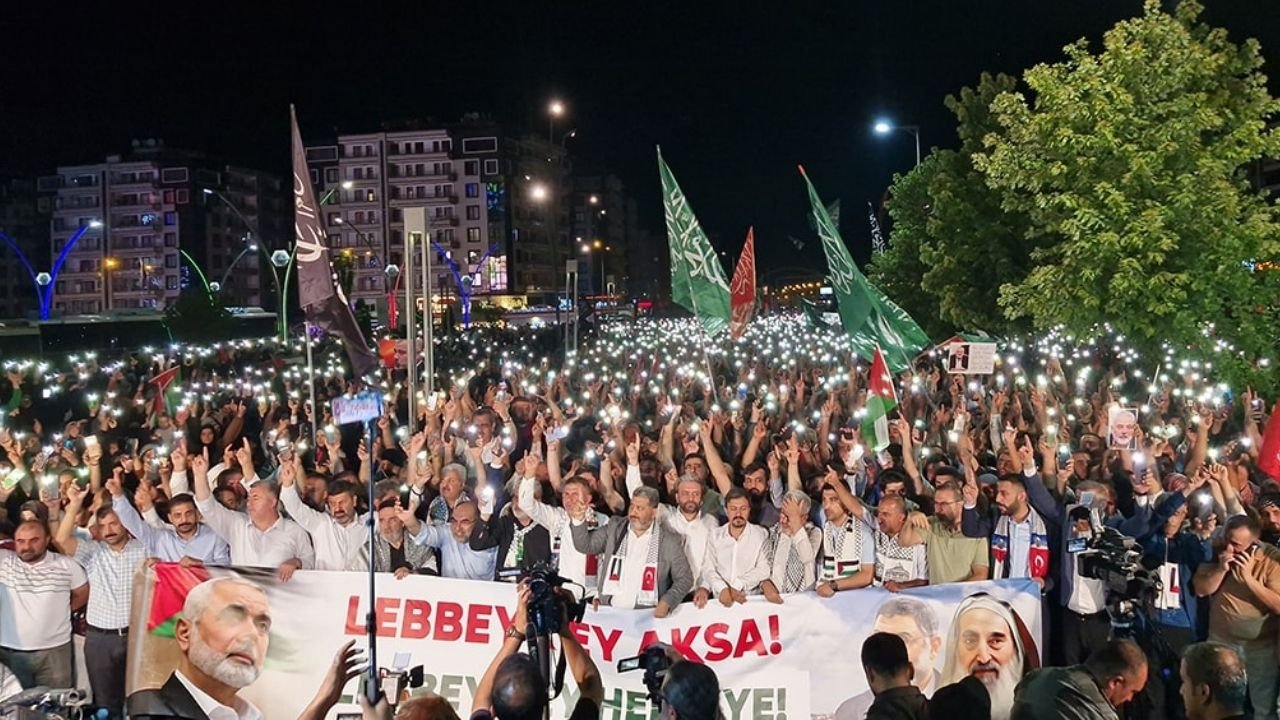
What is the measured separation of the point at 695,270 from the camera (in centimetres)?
1638

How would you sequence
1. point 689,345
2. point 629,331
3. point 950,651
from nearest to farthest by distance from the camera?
point 950,651
point 689,345
point 629,331

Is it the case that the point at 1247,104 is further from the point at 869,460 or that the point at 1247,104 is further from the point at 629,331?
the point at 629,331

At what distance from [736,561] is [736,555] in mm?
38

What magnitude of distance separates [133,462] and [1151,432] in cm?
1035

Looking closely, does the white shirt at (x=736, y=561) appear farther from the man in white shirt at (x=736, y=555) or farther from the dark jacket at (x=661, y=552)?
the dark jacket at (x=661, y=552)

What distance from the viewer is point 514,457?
12875mm

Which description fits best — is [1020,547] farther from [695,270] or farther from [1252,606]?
[695,270]

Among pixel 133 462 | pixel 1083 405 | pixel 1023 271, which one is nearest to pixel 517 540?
pixel 133 462

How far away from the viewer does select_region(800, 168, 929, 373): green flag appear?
41.8 feet

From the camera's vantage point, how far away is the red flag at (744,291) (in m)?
17.5

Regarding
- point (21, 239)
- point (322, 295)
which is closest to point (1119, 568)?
point (322, 295)

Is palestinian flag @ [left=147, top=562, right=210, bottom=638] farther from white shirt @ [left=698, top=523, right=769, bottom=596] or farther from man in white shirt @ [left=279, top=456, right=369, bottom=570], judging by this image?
white shirt @ [left=698, top=523, right=769, bottom=596]

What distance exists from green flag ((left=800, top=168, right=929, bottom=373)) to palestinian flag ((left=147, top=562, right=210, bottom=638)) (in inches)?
281

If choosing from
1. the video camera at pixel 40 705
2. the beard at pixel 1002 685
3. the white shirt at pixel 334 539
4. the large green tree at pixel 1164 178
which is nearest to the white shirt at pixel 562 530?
the white shirt at pixel 334 539
